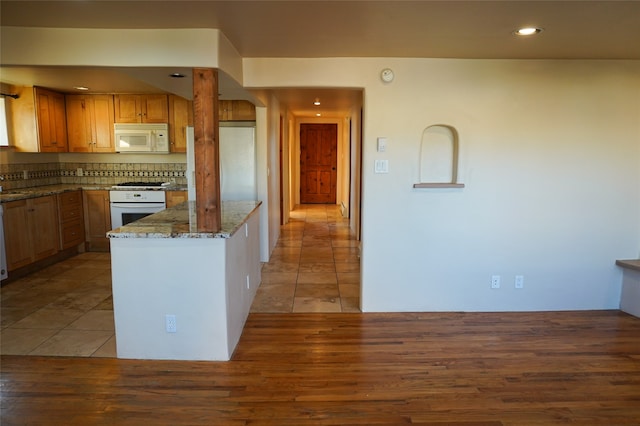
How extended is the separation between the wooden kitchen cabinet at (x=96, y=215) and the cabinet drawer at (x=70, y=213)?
3.4 inches

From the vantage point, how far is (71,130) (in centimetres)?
578

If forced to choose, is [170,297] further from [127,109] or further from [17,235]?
[127,109]

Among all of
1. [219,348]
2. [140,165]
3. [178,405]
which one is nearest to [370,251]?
[219,348]

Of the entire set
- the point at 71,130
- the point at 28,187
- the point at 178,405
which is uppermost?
the point at 71,130

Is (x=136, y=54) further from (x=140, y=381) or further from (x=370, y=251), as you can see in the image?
(x=370, y=251)

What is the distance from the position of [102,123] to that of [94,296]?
2.81 m

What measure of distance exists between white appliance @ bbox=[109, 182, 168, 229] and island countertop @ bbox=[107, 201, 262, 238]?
6.18ft

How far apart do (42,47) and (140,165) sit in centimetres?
363

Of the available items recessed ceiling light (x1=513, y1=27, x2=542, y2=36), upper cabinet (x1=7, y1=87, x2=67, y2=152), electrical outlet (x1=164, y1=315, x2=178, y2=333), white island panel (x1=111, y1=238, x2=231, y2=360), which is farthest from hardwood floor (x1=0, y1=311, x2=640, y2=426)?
upper cabinet (x1=7, y1=87, x2=67, y2=152)

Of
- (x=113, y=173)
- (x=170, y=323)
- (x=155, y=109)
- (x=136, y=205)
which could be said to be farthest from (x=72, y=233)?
(x=170, y=323)

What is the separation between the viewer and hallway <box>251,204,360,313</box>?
12.9 feet

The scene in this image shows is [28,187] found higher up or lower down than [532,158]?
lower down

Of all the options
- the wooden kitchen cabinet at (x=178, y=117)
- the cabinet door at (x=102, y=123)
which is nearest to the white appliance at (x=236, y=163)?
the wooden kitchen cabinet at (x=178, y=117)

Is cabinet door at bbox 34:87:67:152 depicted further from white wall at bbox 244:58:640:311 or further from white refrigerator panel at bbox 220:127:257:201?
white wall at bbox 244:58:640:311
